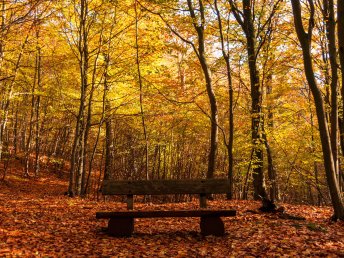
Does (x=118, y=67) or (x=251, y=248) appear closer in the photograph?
(x=251, y=248)

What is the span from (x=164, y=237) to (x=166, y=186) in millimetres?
1071

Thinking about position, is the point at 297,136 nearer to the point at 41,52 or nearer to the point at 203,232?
the point at 203,232

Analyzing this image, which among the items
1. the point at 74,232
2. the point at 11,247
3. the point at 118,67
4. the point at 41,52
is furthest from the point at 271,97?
the point at 11,247

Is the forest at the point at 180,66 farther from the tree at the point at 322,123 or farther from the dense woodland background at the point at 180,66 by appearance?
the tree at the point at 322,123

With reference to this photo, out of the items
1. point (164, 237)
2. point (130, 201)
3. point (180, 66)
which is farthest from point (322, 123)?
point (180, 66)

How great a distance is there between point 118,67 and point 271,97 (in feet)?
24.9

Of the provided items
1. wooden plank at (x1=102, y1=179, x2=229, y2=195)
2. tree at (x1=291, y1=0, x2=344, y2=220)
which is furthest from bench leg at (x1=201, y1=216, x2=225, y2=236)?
tree at (x1=291, y1=0, x2=344, y2=220)

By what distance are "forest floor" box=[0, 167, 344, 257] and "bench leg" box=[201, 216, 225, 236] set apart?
5.6 inches

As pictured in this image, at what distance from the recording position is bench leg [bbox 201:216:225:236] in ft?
18.9

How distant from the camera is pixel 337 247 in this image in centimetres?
492

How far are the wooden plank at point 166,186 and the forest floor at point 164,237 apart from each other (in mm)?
752

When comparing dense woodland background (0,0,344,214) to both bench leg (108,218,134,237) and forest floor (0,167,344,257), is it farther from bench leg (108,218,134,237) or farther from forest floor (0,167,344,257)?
bench leg (108,218,134,237)

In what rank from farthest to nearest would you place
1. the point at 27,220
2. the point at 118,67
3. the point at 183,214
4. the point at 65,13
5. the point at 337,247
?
1. the point at 118,67
2. the point at 65,13
3. the point at 27,220
4. the point at 183,214
5. the point at 337,247

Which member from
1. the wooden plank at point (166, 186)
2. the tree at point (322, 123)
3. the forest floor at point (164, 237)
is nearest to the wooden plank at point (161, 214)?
the forest floor at point (164, 237)
